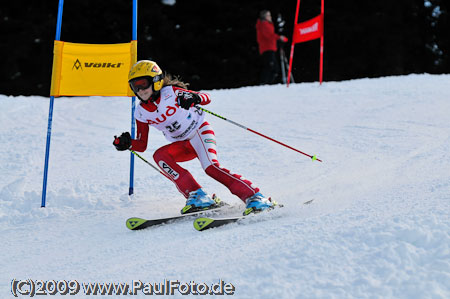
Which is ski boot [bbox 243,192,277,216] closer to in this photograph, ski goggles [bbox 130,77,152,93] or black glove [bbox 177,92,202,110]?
black glove [bbox 177,92,202,110]

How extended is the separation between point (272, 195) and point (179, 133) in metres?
1.17

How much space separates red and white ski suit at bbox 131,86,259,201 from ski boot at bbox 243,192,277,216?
217mm

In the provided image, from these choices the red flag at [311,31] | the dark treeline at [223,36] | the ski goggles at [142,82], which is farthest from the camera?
the dark treeline at [223,36]

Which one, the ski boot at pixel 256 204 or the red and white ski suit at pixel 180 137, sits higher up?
the red and white ski suit at pixel 180 137

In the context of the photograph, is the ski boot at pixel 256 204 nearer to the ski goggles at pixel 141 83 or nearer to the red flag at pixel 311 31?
the ski goggles at pixel 141 83

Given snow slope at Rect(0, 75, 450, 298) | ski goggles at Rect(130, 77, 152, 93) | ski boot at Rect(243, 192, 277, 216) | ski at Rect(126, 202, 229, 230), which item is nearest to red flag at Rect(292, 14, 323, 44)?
snow slope at Rect(0, 75, 450, 298)

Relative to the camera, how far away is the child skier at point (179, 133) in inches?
169

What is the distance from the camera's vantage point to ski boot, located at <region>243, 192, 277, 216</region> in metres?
4.04

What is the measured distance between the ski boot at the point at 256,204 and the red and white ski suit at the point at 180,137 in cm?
22

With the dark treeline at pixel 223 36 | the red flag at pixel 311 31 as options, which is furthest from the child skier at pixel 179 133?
the dark treeline at pixel 223 36

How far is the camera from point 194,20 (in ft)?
58.5

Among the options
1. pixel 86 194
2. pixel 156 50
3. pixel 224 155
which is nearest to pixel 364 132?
pixel 224 155

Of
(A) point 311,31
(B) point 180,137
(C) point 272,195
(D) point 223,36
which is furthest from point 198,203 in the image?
(D) point 223,36

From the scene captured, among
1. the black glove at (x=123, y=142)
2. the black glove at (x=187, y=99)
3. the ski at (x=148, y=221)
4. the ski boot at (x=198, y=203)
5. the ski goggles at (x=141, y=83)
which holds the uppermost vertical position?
the ski goggles at (x=141, y=83)
